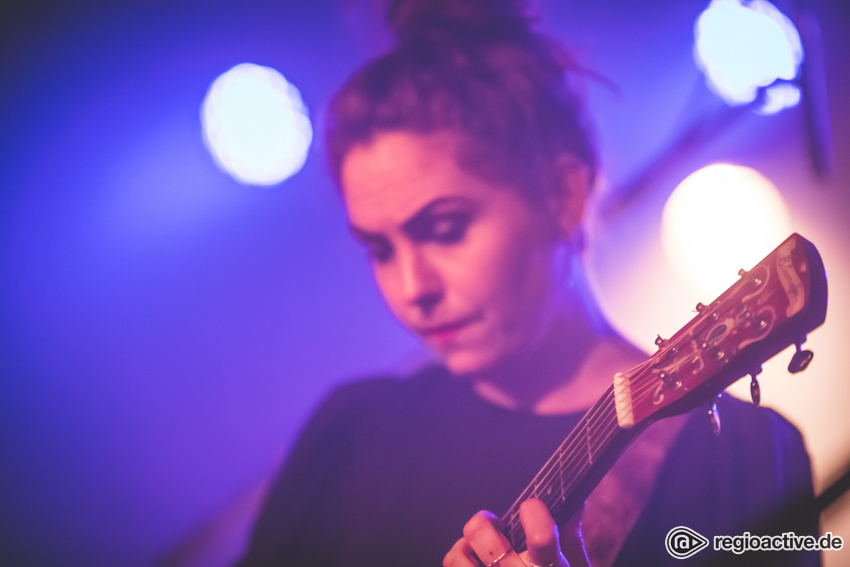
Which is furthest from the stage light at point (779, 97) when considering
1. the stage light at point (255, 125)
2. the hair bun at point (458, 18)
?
the stage light at point (255, 125)

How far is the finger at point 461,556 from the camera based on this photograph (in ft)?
3.65

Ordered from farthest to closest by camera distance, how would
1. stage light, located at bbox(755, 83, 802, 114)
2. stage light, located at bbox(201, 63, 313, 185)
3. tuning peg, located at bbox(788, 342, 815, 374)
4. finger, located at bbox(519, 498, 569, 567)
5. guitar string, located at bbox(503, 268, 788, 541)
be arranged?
stage light, located at bbox(201, 63, 313, 185) < stage light, located at bbox(755, 83, 802, 114) < finger, located at bbox(519, 498, 569, 567) < guitar string, located at bbox(503, 268, 788, 541) < tuning peg, located at bbox(788, 342, 815, 374)

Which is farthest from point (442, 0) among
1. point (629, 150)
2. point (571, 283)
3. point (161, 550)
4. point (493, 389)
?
point (161, 550)

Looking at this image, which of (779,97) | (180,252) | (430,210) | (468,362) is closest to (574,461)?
(468,362)

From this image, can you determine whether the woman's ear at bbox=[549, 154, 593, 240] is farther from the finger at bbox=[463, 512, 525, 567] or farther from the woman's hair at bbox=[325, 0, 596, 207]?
the finger at bbox=[463, 512, 525, 567]

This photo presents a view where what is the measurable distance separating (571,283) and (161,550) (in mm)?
1270

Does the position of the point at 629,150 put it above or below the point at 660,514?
above

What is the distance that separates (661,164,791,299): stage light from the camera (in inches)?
51.0

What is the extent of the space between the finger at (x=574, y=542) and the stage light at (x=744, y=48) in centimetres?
103

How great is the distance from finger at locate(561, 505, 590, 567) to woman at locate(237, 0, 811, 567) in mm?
132

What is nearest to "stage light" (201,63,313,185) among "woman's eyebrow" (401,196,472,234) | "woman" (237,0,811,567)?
"woman" (237,0,811,567)

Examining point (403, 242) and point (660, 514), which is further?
point (403, 242)

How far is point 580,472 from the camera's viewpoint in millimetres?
1016

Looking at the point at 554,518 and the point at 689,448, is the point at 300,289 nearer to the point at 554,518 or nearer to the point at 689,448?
the point at 554,518
